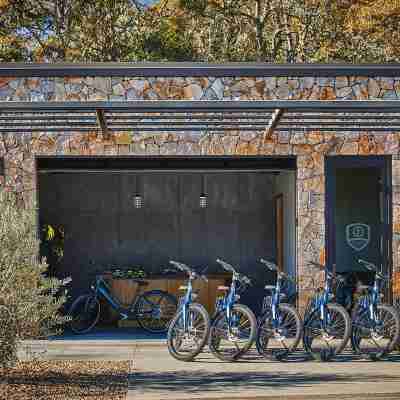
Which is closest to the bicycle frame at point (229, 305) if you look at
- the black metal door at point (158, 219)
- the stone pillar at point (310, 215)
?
the stone pillar at point (310, 215)

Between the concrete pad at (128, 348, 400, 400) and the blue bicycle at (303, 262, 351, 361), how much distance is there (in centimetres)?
15

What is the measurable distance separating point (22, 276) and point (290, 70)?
214 inches

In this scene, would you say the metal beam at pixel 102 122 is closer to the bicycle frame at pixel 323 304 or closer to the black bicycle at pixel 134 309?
the black bicycle at pixel 134 309

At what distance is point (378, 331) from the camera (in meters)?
9.80

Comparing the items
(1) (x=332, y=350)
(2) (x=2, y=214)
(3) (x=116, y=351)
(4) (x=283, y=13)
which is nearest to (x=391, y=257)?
(1) (x=332, y=350)

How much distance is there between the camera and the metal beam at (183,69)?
11570 millimetres

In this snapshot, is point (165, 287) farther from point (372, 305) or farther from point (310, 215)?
point (372, 305)

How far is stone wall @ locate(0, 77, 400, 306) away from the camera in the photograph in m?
11.7

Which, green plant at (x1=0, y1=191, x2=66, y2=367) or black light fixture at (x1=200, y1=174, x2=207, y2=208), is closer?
green plant at (x1=0, y1=191, x2=66, y2=367)

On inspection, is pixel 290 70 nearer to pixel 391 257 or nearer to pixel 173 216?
pixel 391 257

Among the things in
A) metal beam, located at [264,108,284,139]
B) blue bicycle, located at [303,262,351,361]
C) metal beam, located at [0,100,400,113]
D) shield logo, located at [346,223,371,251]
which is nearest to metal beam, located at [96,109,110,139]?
metal beam, located at [0,100,400,113]

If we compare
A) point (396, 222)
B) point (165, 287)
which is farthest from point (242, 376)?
point (165, 287)

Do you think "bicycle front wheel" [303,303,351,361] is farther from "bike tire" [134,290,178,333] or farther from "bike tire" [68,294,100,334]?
"bike tire" [68,294,100,334]

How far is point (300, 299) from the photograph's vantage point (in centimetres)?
1184
